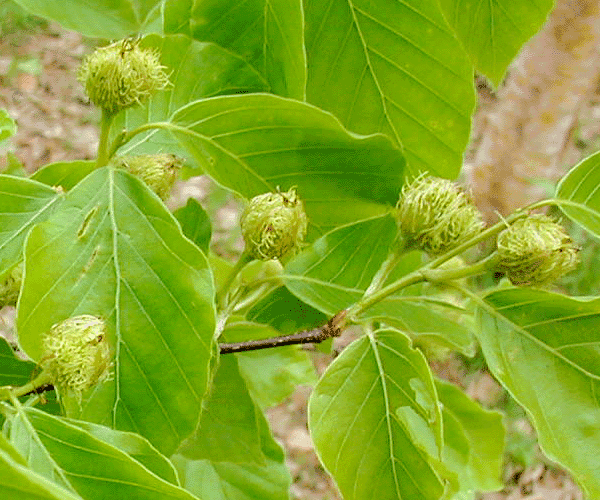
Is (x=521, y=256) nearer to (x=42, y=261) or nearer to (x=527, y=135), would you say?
(x=42, y=261)

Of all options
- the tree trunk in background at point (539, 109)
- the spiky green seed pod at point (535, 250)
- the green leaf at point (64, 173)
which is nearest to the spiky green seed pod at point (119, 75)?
the green leaf at point (64, 173)

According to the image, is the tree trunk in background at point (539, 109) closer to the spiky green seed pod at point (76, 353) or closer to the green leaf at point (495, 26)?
the green leaf at point (495, 26)

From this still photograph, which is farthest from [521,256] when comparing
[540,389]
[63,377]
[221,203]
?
[221,203]

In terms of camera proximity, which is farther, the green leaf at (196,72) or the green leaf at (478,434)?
the green leaf at (478,434)

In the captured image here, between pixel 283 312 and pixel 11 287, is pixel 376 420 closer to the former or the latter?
pixel 283 312

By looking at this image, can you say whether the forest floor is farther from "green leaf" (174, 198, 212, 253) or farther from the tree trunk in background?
"green leaf" (174, 198, 212, 253)
